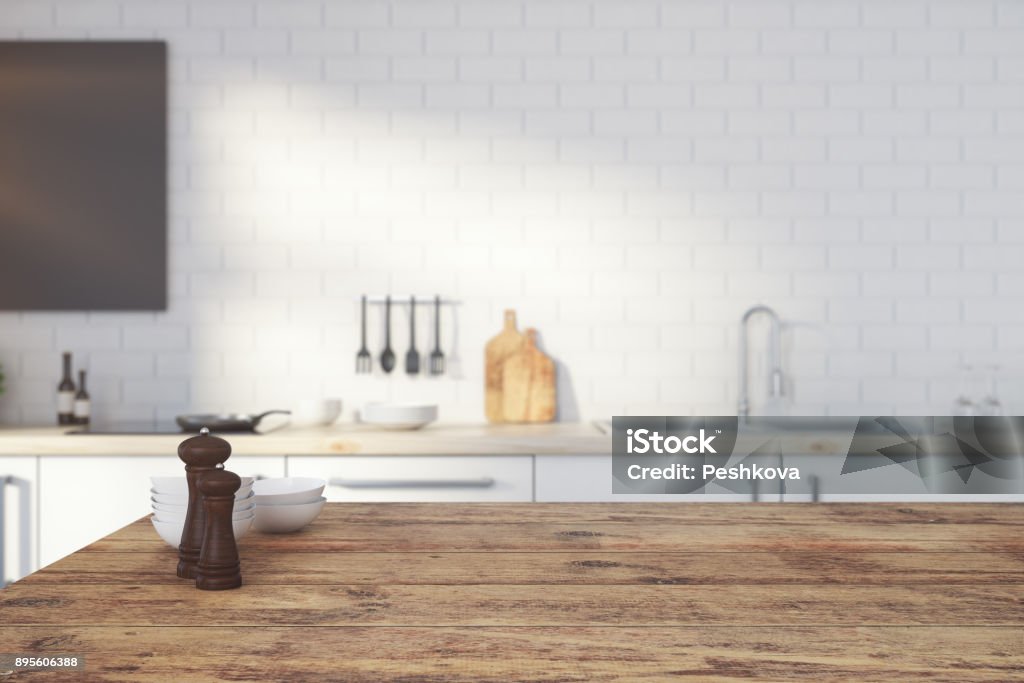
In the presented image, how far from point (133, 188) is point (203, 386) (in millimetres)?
964

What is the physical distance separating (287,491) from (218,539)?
376 millimetres

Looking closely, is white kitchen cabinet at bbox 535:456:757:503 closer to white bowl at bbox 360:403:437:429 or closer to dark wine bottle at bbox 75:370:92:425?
white bowl at bbox 360:403:437:429

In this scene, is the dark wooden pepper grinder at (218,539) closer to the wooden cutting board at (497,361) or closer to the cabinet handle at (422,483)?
the cabinet handle at (422,483)

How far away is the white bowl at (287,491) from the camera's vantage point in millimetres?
1299

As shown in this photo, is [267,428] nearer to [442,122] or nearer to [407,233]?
[407,233]

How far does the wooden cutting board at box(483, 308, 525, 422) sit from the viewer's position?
3355mm

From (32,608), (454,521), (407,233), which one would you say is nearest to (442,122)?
(407,233)

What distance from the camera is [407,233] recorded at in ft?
11.2

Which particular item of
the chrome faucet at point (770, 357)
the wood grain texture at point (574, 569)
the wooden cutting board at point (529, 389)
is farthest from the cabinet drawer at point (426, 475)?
the wood grain texture at point (574, 569)

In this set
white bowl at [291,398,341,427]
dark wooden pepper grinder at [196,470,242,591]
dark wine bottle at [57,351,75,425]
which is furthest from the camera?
dark wine bottle at [57,351,75,425]

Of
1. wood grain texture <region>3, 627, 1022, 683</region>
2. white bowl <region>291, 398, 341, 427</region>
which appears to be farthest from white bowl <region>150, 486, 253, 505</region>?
white bowl <region>291, 398, 341, 427</region>

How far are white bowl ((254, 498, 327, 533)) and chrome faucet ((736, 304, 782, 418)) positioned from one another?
8.00 ft

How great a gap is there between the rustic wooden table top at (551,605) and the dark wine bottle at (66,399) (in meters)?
2.21

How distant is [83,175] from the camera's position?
3.40 meters
